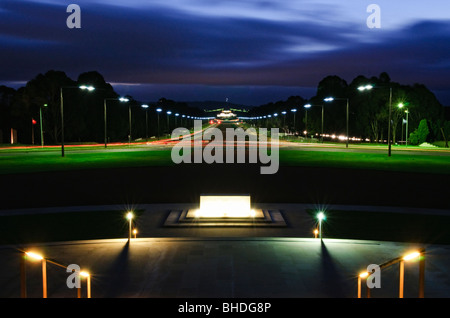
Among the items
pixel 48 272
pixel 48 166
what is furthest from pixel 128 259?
pixel 48 166

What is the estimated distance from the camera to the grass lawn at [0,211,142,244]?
47.6 ft

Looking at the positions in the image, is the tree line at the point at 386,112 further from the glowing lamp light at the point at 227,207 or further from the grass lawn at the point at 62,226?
the grass lawn at the point at 62,226

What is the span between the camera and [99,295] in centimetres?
945

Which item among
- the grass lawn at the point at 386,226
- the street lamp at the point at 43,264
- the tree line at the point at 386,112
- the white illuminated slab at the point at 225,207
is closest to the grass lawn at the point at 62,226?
the white illuminated slab at the point at 225,207

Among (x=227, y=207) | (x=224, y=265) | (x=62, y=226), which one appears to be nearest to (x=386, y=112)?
(x=227, y=207)

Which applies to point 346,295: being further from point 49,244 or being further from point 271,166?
point 271,166

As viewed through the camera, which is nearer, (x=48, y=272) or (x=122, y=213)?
(x=48, y=272)

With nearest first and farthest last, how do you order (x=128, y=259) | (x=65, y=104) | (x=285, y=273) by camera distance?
(x=285, y=273), (x=128, y=259), (x=65, y=104)

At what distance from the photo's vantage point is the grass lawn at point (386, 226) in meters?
14.5

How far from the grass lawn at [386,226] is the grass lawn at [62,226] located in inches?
298

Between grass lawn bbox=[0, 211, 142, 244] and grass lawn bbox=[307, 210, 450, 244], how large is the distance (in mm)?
7565

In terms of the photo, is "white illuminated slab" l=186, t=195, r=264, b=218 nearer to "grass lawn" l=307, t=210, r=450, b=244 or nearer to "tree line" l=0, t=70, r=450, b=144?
"grass lawn" l=307, t=210, r=450, b=244
